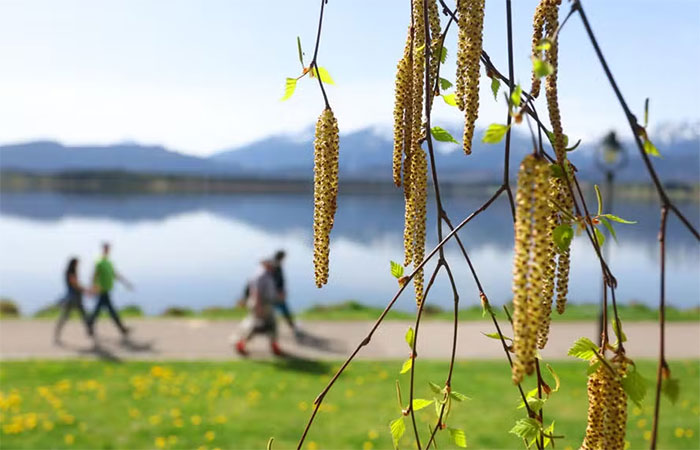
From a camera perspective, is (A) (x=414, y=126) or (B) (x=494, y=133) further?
(A) (x=414, y=126)

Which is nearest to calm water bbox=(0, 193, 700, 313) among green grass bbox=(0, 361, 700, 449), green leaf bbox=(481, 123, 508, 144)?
green leaf bbox=(481, 123, 508, 144)

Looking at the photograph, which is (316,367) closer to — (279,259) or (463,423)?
(279,259)

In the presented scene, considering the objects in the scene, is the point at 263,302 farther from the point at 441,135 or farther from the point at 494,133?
the point at 494,133

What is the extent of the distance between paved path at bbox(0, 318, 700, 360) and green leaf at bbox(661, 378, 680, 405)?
989cm

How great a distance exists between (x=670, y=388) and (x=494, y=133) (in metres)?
0.31

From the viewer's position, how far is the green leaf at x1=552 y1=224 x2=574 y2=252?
0.90 m

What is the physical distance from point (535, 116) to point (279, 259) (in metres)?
10.3

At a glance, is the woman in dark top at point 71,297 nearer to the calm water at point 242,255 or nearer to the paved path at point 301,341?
the paved path at point 301,341

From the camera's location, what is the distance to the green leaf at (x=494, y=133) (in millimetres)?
700

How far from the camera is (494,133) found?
70 cm

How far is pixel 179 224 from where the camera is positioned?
108125 millimetres

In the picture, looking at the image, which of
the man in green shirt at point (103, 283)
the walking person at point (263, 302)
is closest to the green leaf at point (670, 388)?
the walking person at point (263, 302)

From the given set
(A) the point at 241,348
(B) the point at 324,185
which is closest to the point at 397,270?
(B) the point at 324,185

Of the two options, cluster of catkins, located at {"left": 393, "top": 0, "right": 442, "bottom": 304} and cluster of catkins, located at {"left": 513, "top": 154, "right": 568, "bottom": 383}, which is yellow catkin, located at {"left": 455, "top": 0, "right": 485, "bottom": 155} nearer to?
cluster of catkins, located at {"left": 393, "top": 0, "right": 442, "bottom": 304}
